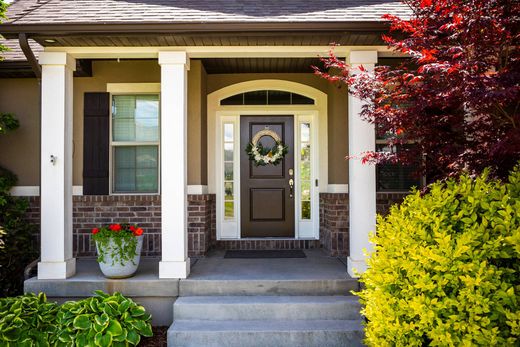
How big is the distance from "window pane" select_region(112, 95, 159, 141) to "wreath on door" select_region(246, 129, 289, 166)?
146cm

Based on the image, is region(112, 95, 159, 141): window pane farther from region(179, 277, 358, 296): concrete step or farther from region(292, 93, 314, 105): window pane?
region(179, 277, 358, 296): concrete step

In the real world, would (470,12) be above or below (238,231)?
above

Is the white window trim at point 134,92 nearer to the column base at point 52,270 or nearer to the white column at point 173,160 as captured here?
the white column at point 173,160

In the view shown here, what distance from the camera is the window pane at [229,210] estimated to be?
22.1 ft

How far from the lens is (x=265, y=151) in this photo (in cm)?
673

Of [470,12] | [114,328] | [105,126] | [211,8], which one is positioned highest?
[211,8]

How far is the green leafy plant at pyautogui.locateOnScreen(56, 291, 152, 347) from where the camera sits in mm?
3838

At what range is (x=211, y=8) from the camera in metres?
5.02

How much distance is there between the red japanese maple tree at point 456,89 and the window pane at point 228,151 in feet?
9.57

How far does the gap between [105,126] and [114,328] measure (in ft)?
10.3

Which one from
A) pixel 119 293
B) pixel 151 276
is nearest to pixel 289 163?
pixel 151 276

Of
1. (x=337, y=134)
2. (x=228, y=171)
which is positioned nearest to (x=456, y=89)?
(x=337, y=134)

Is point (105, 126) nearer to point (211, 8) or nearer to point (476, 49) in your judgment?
point (211, 8)

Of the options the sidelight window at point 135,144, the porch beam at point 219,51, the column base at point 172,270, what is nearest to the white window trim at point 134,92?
the sidelight window at point 135,144
